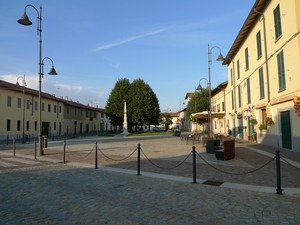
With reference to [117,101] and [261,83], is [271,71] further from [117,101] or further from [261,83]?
[117,101]

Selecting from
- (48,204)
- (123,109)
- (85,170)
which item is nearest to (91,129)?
(123,109)

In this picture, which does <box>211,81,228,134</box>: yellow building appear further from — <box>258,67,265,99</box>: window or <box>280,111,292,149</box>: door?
<box>280,111,292,149</box>: door

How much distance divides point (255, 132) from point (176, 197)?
1832 cm

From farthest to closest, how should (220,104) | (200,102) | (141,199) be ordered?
→ (200,102)
(220,104)
(141,199)

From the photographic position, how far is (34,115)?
42.6m

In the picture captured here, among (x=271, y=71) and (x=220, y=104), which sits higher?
(x=271, y=71)

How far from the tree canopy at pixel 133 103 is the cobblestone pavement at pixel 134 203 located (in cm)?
4187

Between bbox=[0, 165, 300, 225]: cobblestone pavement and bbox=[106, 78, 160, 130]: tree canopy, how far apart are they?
137 feet

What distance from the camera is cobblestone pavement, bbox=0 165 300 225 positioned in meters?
4.97

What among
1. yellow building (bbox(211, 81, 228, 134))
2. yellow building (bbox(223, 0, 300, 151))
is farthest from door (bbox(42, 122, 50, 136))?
yellow building (bbox(223, 0, 300, 151))

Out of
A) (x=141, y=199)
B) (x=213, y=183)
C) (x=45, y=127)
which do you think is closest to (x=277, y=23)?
(x=213, y=183)

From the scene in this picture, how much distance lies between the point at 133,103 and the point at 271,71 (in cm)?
3439

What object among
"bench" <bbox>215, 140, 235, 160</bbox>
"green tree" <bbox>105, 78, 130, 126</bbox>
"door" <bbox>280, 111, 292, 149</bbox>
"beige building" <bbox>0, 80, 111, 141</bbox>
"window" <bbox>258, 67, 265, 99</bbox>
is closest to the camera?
"bench" <bbox>215, 140, 235, 160</bbox>

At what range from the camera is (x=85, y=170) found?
35.1 feet
